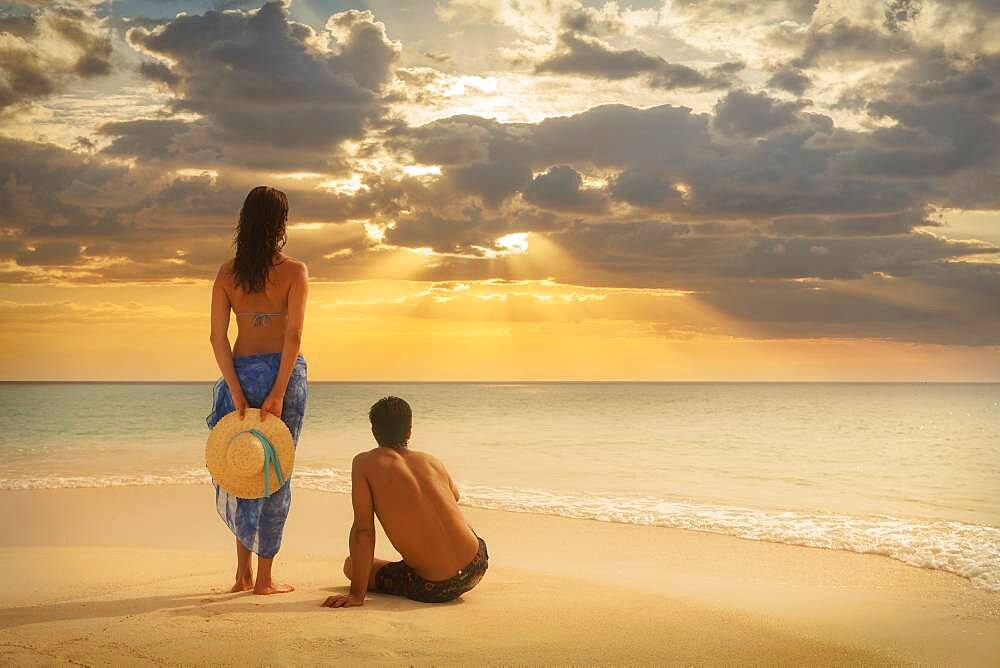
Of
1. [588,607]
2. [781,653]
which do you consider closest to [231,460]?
[588,607]

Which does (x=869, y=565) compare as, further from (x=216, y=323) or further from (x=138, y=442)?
(x=138, y=442)

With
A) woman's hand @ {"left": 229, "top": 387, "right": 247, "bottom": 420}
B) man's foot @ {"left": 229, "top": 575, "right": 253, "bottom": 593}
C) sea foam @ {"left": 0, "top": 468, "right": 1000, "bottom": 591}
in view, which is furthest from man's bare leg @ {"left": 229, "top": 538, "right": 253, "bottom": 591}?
sea foam @ {"left": 0, "top": 468, "right": 1000, "bottom": 591}

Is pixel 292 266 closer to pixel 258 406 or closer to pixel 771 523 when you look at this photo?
pixel 258 406

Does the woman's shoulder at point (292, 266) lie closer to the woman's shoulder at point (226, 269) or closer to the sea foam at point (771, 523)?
the woman's shoulder at point (226, 269)

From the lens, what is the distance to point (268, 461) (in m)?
4.84

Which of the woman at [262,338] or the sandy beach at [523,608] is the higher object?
the woman at [262,338]

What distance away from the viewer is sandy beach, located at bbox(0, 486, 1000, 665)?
166 inches

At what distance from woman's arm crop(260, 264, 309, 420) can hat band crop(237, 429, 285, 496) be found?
0.10 m

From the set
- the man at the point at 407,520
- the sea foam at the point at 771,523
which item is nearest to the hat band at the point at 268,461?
the man at the point at 407,520

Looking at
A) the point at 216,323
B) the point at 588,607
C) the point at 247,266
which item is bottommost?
the point at 588,607

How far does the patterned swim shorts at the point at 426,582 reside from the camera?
5.02 meters

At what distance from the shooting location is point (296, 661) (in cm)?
395

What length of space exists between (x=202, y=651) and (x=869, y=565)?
6025mm

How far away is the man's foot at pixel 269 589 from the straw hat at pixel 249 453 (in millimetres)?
623
